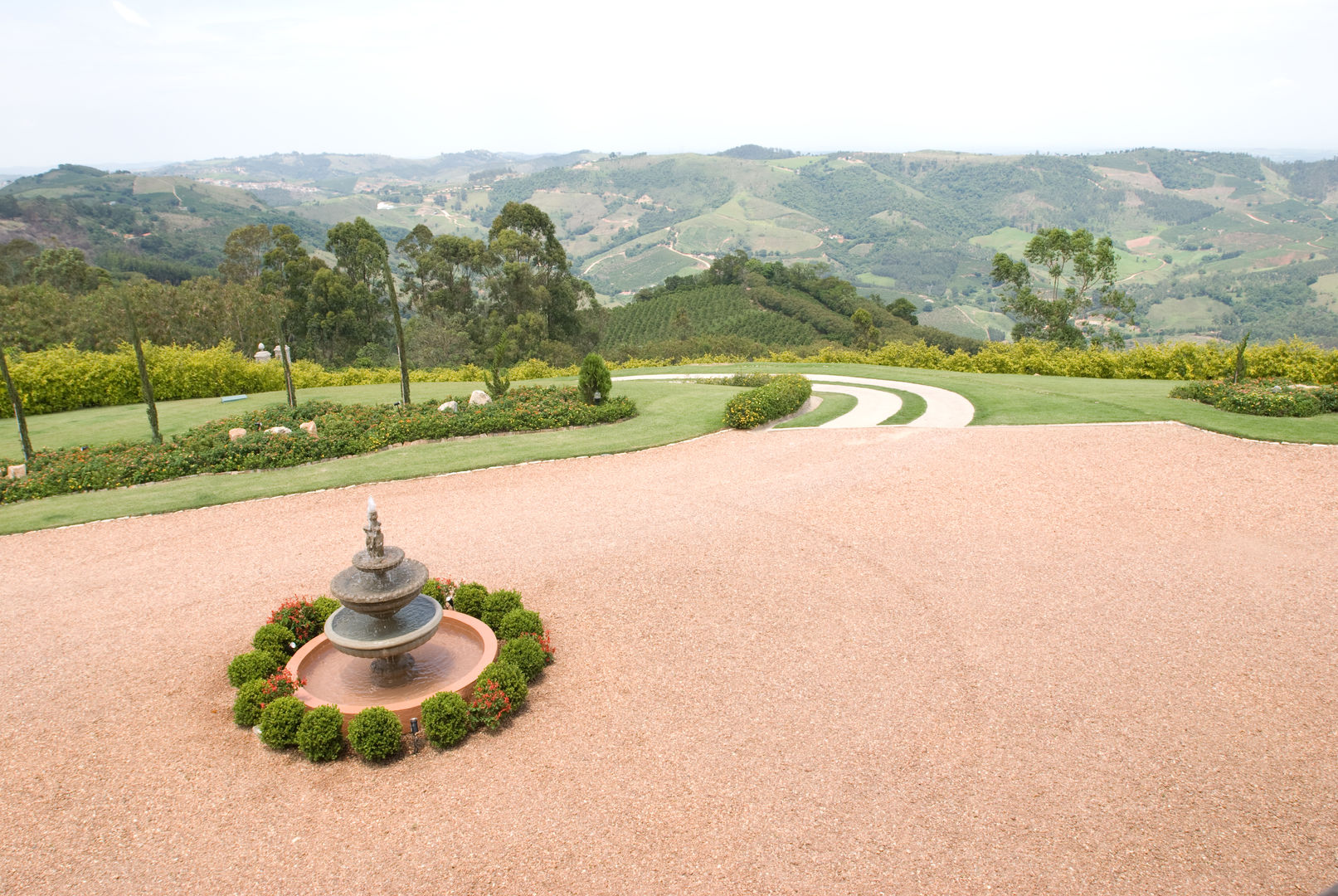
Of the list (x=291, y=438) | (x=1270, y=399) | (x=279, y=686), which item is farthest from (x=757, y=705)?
(x=1270, y=399)

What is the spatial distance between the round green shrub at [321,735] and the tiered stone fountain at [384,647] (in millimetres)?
232

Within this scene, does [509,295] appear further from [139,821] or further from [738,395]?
[139,821]

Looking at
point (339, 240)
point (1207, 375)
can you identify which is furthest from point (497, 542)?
point (339, 240)

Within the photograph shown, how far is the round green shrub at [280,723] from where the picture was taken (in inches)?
253

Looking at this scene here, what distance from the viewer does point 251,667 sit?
7.27m

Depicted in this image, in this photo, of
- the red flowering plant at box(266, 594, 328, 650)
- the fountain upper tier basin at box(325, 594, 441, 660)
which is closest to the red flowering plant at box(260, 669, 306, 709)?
the fountain upper tier basin at box(325, 594, 441, 660)

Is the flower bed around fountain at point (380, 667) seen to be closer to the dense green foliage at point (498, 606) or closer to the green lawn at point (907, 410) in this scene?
the dense green foliage at point (498, 606)

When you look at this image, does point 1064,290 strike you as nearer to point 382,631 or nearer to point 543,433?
point 543,433

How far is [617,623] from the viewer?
853 cm

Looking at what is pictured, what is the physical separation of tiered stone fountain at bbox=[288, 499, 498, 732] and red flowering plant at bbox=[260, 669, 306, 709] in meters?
0.09

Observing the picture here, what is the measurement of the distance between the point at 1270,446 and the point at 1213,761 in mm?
11100

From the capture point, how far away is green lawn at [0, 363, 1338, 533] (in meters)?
13.4

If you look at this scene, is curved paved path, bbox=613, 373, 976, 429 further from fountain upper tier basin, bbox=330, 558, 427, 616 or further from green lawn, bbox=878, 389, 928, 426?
fountain upper tier basin, bbox=330, 558, 427, 616

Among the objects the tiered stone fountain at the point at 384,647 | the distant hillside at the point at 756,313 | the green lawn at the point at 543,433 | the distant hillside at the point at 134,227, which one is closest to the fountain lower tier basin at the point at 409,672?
the tiered stone fountain at the point at 384,647
